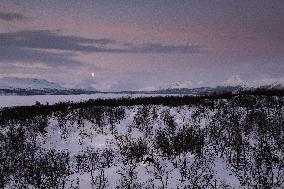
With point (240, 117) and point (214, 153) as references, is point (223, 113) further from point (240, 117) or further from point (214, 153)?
point (214, 153)

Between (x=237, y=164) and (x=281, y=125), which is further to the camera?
(x=281, y=125)

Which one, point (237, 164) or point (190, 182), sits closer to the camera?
point (190, 182)

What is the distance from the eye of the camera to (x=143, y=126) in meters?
28.7

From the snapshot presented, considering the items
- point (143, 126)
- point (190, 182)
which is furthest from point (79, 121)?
point (190, 182)

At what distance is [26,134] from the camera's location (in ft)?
91.8

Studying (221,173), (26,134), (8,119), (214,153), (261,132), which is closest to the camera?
(221,173)

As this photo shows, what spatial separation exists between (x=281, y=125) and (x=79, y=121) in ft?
54.5

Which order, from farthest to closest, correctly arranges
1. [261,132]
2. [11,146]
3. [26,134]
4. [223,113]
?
[223,113] < [26,134] < [11,146] < [261,132]

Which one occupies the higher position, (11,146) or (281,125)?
(281,125)

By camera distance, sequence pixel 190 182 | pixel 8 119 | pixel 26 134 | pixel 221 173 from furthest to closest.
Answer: pixel 8 119 < pixel 26 134 < pixel 221 173 < pixel 190 182

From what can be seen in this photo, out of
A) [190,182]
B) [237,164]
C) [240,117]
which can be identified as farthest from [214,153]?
[240,117]

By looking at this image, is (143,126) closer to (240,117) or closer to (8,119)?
(240,117)

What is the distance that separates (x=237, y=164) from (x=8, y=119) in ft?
86.6

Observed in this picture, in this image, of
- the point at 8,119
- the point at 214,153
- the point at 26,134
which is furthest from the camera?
the point at 8,119
